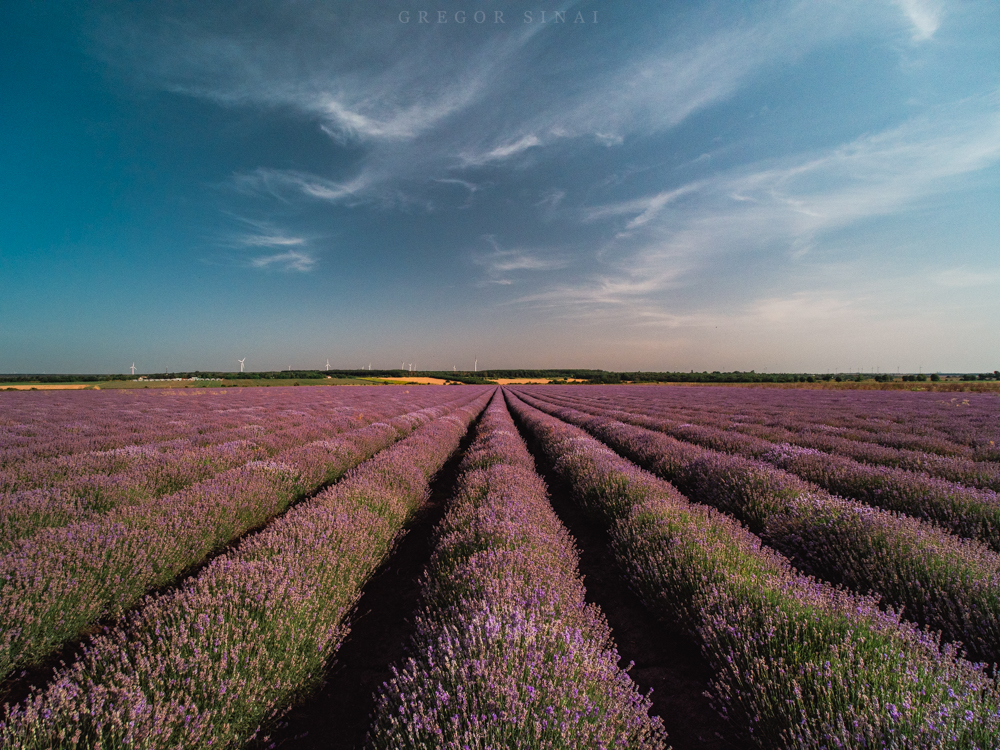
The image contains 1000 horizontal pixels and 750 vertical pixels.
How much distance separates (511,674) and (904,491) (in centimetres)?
561

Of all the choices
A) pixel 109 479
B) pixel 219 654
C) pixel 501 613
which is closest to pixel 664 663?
pixel 501 613

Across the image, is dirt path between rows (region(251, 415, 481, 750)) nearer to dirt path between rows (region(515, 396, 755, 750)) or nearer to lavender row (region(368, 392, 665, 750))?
lavender row (region(368, 392, 665, 750))

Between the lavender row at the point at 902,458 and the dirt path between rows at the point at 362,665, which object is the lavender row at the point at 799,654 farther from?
the lavender row at the point at 902,458

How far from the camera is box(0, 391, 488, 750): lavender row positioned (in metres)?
1.48

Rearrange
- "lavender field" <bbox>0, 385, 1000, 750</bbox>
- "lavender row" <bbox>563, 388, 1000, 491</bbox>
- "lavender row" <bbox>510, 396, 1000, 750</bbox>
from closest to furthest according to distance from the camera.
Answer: "lavender row" <bbox>510, 396, 1000, 750</bbox> → "lavender field" <bbox>0, 385, 1000, 750</bbox> → "lavender row" <bbox>563, 388, 1000, 491</bbox>

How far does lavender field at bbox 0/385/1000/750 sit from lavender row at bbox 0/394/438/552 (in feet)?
0.16

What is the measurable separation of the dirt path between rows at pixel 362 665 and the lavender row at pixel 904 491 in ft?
16.1

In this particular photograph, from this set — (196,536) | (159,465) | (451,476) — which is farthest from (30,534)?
(451,476)

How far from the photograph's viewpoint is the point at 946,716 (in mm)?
1402

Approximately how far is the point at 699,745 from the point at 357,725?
6.08 ft

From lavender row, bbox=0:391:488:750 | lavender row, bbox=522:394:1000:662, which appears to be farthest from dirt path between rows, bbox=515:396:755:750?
lavender row, bbox=0:391:488:750

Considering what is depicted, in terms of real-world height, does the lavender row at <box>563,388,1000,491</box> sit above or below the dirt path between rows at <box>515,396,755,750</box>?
above

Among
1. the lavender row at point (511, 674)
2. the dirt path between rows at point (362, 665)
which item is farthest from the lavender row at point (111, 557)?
the lavender row at point (511, 674)

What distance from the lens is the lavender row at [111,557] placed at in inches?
91.7
